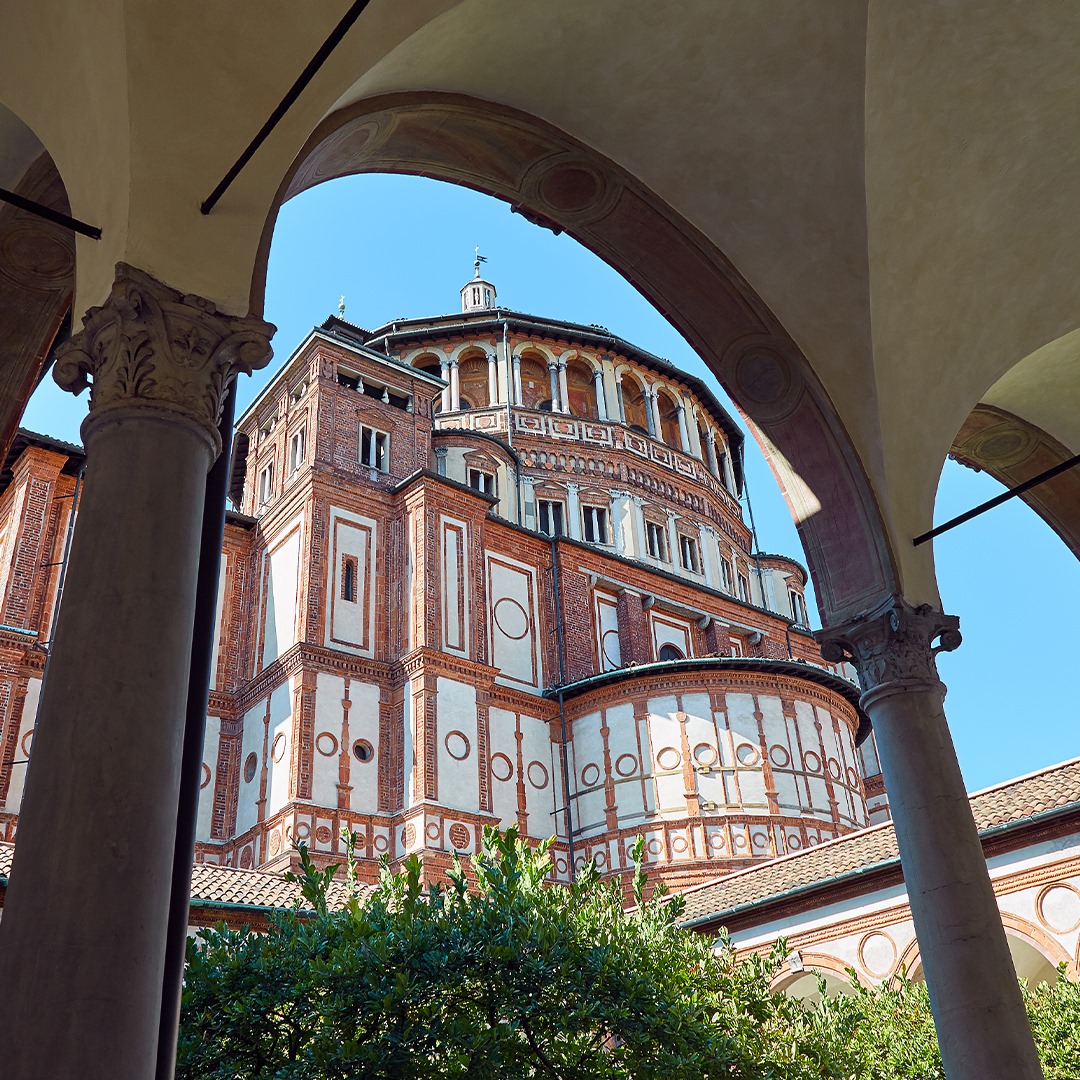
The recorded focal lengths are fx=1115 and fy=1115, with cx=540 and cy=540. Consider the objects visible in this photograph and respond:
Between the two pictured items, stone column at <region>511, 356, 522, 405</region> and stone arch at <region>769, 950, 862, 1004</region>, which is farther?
stone column at <region>511, 356, 522, 405</region>

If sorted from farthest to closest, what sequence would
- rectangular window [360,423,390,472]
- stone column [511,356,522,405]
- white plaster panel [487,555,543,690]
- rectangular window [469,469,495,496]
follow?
stone column [511,356,522,405]
rectangular window [469,469,495,496]
rectangular window [360,423,390,472]
white plaster panel [487,555,543,690]

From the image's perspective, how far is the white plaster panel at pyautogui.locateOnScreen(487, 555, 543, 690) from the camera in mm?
25297

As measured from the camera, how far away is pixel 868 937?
1576cm

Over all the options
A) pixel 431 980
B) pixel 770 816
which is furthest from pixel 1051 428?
pixel 770 816

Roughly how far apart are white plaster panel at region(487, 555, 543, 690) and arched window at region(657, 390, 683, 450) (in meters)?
12.9

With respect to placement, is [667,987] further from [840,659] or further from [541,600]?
[541,600]

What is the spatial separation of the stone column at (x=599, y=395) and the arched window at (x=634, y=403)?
3.35 ft

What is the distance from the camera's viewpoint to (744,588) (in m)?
38.0

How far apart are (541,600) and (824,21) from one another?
20.8m

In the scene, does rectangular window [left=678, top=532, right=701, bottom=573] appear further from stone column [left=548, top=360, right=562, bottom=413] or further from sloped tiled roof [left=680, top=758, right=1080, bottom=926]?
sloped tiled roof [left=680, top=758, right=1080, bottom=926]

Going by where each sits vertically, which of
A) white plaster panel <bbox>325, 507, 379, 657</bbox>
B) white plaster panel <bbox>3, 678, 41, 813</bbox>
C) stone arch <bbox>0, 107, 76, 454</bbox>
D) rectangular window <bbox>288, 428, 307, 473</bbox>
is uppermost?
rectangular window <bbox>288, 428, 307, 473</bbox>

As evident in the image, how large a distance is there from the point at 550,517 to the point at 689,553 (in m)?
5.11

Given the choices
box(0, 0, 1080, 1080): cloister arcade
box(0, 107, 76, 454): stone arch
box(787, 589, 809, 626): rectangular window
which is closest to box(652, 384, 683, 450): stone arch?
box(787, 589, 809, 626): rectangular window

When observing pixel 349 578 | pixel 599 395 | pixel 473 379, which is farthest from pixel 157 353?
pixel 599 395
